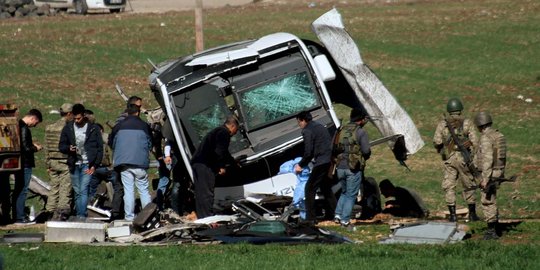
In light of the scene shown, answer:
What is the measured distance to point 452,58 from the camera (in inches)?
1410

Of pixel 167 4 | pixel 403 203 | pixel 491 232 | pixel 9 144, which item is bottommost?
pixel 491 232

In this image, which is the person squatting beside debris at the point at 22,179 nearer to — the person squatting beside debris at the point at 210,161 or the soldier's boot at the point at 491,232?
the person squatting beside debris at the point at 210,161

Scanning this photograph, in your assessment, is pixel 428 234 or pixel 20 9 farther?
pixel 20 9

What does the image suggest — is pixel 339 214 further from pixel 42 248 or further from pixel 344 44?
pixel 42 248

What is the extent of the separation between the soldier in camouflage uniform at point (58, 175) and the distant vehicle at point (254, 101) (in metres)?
1.54

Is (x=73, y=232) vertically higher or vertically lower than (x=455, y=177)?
lower

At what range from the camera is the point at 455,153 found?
18141 millimetres

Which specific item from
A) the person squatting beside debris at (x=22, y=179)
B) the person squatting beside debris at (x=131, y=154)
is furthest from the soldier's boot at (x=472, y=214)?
the person squatting beside debris at (x=22, y=179)

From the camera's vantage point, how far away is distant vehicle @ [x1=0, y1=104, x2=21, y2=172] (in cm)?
1883

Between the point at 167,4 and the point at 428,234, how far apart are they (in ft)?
123

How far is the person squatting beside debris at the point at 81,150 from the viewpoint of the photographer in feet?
61.8

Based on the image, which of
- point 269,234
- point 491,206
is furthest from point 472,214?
point 269,234

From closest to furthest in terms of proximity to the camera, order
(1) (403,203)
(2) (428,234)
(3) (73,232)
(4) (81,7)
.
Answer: (2) (428,234), (3) (73,232), (1) (403,203), (4) (81,7)

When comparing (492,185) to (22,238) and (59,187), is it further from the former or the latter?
(59,187)
